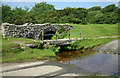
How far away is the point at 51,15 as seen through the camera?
2916 cm

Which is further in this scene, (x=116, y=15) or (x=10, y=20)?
(x=116, y=15)

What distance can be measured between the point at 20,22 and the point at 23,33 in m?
3.36

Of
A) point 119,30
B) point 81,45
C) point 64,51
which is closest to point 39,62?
point 64,51

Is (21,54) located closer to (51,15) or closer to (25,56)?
(25,56)

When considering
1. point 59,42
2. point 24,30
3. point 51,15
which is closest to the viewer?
point 59,42

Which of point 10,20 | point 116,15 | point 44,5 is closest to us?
point 10,20

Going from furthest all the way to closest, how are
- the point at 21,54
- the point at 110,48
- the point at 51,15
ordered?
the point at 51,15 → the point at 110,48 → the point at 21,54

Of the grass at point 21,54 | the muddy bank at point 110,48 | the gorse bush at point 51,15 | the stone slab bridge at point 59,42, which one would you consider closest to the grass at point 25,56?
the grass at point 21,54

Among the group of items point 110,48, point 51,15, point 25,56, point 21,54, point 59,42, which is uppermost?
point 51,15

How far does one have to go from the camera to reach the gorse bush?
24547mm

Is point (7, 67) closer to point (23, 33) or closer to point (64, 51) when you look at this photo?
point (64, 51)

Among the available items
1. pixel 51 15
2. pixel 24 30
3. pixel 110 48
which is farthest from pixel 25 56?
pixel 51 15

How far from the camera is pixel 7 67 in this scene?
1145 centimetres

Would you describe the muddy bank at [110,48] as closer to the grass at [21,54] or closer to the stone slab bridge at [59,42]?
the stone slab bridge at [59,42]
